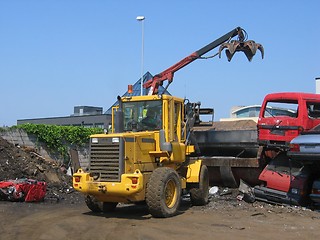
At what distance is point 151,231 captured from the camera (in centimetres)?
943

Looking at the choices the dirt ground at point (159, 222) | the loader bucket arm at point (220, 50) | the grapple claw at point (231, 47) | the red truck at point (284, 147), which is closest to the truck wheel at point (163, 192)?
the dirt ground at point (159, 222)

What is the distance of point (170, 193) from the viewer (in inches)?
456

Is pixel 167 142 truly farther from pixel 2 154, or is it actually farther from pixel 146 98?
pixel 2 154

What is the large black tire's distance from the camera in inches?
464

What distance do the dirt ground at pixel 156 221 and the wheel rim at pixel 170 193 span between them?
1.19 feet

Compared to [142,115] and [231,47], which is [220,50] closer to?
[231,47]

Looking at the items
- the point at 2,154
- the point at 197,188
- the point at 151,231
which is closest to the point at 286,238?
the point at 151,231

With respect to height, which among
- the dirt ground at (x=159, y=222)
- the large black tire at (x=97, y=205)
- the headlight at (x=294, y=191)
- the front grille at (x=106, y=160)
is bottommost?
the dirt ground at (x=159, y=222)

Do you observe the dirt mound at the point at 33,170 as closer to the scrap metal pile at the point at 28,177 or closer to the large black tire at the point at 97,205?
the scrap metal pile at the point at 28,177

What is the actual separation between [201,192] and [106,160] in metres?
3.10

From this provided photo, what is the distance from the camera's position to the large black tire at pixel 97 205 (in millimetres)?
11789

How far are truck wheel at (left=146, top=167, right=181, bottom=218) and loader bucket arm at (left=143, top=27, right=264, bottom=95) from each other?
4.09 meters

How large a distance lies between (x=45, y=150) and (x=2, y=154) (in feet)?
12.2

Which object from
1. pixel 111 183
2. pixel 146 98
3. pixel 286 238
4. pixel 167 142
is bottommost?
pixel 286 238
